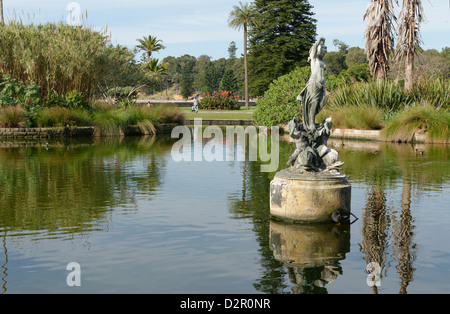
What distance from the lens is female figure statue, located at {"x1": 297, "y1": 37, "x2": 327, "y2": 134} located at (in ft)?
29.9

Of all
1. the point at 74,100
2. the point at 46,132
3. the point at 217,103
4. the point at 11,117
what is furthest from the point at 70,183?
the point at 217,103

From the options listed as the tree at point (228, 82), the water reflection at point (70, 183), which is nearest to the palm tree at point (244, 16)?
the tree at point (228, 82)

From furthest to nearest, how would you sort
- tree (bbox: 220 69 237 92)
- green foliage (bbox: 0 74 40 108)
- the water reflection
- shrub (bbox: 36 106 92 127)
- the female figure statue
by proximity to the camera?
1. tree (bbox: 220 69 237 92)
2. green foliage (bbox: 0 74 40 108)
3. shrub (bbox: 36 106 92 127)
4. the female figure statue
5. the water reflection

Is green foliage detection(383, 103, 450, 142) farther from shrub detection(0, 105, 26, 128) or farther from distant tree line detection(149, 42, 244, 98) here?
distant tree line detection(149, 42, 244, 98)

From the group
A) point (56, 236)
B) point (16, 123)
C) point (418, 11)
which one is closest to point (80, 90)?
point (16, 123)

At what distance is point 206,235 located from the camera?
8.08 m

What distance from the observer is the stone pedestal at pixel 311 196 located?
27.8 ft

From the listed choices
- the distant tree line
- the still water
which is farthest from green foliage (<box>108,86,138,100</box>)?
the distant tree line

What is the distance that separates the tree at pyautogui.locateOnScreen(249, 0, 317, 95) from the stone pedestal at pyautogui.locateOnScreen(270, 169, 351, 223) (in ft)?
165

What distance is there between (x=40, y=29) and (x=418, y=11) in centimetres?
2179

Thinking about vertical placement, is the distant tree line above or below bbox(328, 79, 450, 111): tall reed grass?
above

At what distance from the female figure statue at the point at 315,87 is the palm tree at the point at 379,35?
23.9 metres

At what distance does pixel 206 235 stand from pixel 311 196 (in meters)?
1.73
